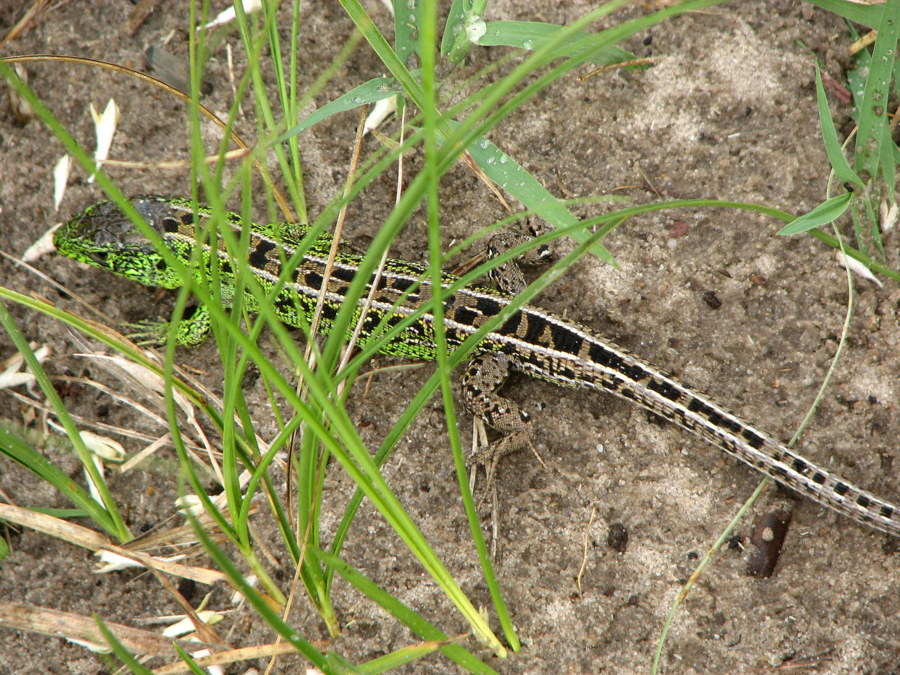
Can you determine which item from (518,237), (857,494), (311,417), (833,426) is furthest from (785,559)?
(311,417)

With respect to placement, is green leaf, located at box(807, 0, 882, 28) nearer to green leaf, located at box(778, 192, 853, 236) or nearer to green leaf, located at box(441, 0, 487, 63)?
green leaf, located at box(778, 192, 853, 236)

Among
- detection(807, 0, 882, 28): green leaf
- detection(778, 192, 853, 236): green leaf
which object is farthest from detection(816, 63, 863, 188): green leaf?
detection(807, 0, 882, 28): green leaf

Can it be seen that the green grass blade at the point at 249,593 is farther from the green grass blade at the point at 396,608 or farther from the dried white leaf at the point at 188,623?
the dried white leaf at the point at 188,623

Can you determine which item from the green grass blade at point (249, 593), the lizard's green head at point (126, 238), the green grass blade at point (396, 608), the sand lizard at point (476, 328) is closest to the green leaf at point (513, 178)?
the sand lizard at point (476, 328)

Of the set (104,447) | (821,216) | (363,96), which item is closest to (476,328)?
(363,96)

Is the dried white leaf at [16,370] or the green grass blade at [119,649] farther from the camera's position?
the dried white leaf at [16,370]

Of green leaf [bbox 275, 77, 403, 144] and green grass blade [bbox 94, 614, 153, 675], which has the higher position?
green leaf [bbox 275, 77, 403, 144]

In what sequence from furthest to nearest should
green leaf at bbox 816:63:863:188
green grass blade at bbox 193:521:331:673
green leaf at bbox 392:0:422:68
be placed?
green leaf at bbox 816:63:863:188
green leaf at bbox 392:0:422:68
green grass blade at bbox 193:521:331:673
